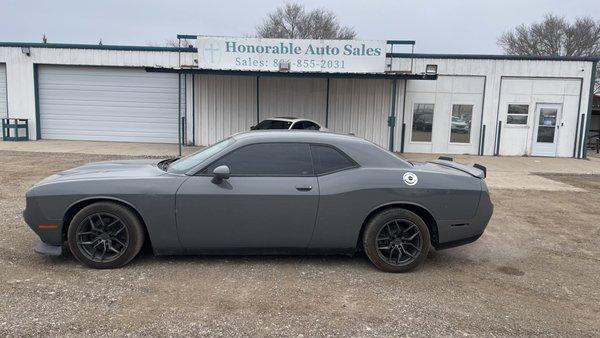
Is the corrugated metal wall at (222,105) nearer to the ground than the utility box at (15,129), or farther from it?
farther from it

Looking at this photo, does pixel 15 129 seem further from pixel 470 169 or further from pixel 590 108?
pixel 590 108

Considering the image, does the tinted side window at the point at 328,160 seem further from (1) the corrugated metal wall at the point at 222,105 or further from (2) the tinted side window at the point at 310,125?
(1) the corrugated metal wall at the point at 222,105

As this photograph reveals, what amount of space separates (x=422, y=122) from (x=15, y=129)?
15800 mm

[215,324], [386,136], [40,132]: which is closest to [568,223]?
[215,324]

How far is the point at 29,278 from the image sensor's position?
4496 mm

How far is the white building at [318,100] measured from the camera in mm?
18047

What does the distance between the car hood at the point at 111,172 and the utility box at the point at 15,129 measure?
618 inches

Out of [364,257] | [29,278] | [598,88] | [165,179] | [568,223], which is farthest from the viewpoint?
[598,88]

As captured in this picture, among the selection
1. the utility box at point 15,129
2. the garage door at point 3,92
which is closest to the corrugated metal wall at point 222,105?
the utility box at point 15,129

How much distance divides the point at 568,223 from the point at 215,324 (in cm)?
625

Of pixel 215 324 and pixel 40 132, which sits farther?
pixel 40 132

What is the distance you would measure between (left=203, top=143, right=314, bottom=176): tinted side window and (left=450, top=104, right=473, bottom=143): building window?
1468 centimetres

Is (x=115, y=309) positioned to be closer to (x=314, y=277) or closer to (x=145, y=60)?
(x=314, y=277)

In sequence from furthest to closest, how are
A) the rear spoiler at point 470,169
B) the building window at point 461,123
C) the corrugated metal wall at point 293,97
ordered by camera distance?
1. the corrugated metal wall at point 293,97
2. the building window at point 461,123
3. the rear spoiler at point 470,169
